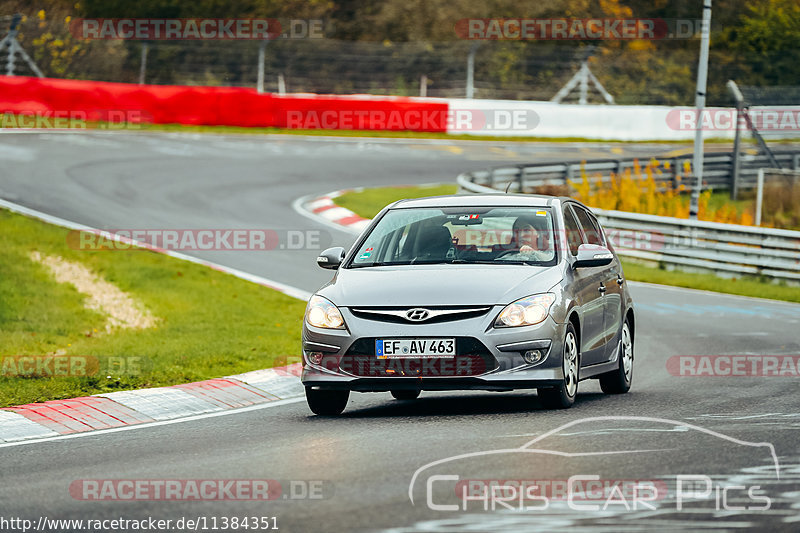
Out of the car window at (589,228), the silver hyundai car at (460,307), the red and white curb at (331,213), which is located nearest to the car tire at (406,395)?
the silver hyundai car at (460,307)

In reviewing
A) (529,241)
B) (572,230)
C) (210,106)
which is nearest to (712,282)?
(572,230)

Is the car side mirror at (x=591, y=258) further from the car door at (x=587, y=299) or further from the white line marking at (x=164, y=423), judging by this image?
the white line marking at (x=164, y=423)

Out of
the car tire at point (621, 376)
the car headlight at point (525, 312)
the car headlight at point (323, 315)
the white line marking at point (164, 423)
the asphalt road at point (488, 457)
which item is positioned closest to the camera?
the asphalt road at point (488, 457)

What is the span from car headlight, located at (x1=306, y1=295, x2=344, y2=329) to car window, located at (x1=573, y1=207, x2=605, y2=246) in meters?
2.67

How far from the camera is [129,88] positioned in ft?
133

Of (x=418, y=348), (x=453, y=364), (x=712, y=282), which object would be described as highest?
(x=418, y=348)

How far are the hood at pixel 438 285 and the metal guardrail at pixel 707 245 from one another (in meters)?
11.8

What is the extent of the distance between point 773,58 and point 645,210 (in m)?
25.0

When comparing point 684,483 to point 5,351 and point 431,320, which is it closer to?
point 431,320

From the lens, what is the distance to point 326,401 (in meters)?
10.1

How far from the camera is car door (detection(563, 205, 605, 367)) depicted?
10.2 m

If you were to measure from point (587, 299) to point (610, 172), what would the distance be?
77.0 feet

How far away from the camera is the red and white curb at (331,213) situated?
2601cm

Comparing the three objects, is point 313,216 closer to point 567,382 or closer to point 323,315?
point 323,315
